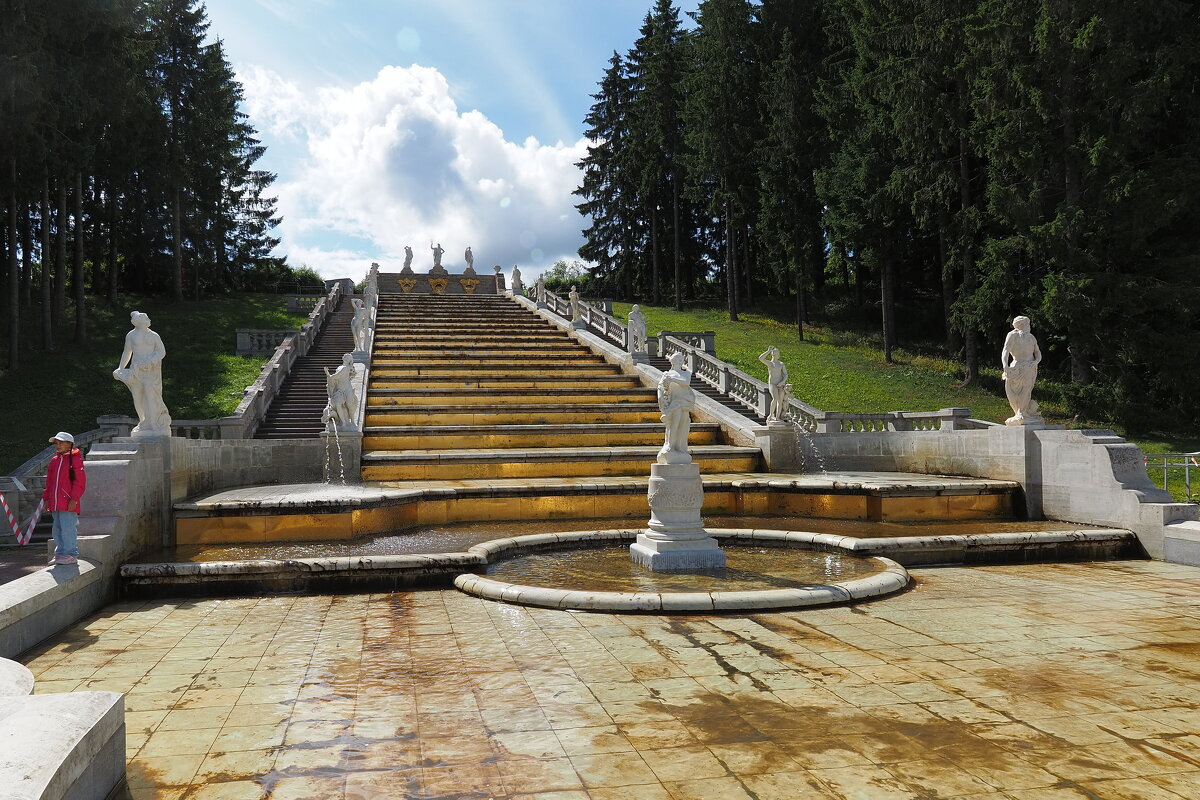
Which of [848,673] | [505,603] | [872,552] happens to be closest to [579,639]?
[505,603]

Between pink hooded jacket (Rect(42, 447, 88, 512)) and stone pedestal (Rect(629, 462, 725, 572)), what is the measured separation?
5740 mm

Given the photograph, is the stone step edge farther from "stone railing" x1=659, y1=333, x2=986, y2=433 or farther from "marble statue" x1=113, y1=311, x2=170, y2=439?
"marble statue" x1=113, y1=311, x2=170, y2=439

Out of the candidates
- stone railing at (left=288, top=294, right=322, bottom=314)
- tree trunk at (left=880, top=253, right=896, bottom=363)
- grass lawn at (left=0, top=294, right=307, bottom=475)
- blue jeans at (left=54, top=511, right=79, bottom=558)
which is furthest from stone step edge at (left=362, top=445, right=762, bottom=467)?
stone railing at (left=288, top=294, right=322, bottom=314)

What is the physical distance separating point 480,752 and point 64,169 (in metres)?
27.5

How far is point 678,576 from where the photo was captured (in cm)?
829

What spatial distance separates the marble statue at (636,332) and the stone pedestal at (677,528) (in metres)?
14.1

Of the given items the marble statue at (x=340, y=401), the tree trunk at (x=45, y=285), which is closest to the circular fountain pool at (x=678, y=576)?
the marble statue at (x=340, y=401)

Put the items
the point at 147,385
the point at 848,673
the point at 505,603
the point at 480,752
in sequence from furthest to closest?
the point at 147,385 → the point at 505,603 → the point at 848,673 → the point at 480,752

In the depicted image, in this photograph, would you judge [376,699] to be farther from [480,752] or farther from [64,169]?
[64,169]

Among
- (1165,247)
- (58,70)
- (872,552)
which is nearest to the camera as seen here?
(872,552)

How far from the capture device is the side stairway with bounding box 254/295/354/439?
18.0 metres

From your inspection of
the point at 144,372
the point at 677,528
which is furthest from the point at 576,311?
the point at 677,528

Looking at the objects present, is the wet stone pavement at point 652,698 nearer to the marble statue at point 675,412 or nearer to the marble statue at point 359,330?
the marble statue at point 675,412

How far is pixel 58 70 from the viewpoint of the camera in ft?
73.0
